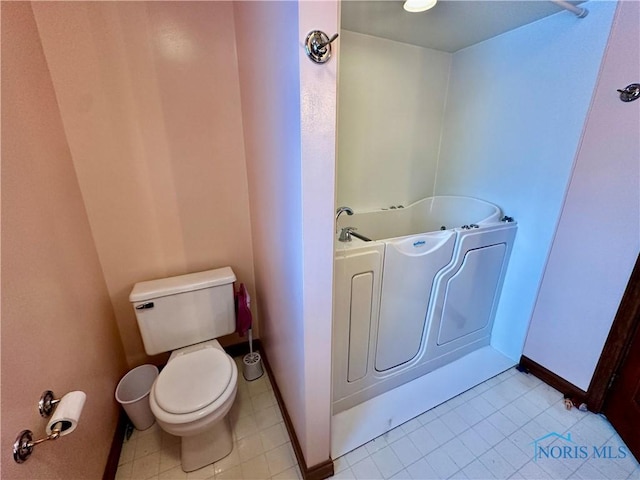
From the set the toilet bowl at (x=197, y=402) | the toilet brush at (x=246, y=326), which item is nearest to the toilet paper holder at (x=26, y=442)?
the toilet bowl at (x=197, y=402)

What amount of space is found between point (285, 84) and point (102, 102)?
3.33 feet

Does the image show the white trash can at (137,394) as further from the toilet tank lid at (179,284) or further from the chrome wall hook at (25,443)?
the chrome wall hook at (25,443)

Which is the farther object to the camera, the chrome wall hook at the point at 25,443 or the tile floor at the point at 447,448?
the tile floor at the point at 447,448

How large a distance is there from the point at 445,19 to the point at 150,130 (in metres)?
1.84

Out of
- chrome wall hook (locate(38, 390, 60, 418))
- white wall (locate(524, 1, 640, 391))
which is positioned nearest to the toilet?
chrome wall hook (locate(38, 390, 60, 418))

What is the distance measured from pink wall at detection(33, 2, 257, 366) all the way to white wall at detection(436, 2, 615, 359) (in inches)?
68.2

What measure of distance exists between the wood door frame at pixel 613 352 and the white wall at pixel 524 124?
0.35 metres

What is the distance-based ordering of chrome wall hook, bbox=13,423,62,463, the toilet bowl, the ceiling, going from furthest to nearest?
the ceiling < the toilet bowl < chrome wall hook, bbox=13,423,62,463

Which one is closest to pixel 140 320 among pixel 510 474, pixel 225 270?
pixel 225 270

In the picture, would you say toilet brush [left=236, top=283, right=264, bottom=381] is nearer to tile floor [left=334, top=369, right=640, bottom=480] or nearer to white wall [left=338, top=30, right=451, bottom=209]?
tile floor [left=334, top=369, right=640, bottom=480]

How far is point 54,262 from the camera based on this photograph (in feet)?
3.30

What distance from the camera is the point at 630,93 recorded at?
126cm

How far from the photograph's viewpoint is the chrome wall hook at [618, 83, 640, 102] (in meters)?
1.24

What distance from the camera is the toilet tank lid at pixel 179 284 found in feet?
4.58
